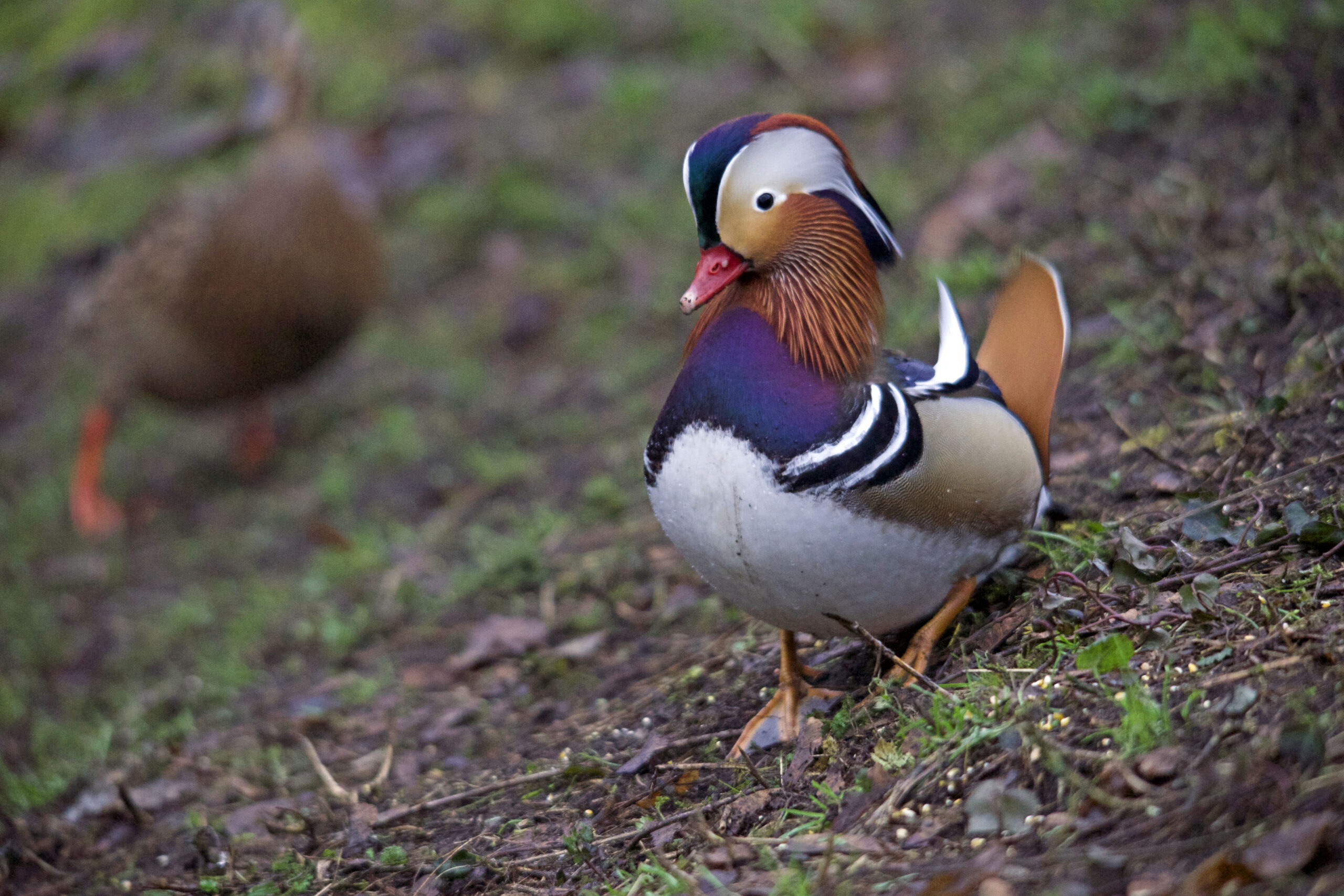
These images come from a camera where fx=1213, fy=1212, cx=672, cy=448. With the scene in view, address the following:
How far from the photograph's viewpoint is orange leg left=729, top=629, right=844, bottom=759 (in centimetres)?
226

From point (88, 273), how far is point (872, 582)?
4663mm

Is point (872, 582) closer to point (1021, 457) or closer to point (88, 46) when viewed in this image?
point (1021, 457)

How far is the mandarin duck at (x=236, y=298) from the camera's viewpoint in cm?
484

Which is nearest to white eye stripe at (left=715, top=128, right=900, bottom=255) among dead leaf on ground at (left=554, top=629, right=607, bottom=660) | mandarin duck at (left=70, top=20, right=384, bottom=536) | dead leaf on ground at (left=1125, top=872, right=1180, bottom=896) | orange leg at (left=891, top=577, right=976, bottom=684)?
orange leg at (left=891, top=577, right=976, bottom=684)

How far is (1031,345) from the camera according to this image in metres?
2.58

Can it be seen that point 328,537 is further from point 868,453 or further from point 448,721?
point 868,453

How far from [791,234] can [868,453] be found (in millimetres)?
433

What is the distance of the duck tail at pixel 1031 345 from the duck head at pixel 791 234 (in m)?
0.44

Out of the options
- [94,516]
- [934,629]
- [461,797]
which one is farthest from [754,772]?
[94,516]

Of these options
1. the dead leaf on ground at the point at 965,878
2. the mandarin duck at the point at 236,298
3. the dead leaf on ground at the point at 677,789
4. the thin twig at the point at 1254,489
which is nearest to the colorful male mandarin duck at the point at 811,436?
the dead leaf on ground at the point at 677,789

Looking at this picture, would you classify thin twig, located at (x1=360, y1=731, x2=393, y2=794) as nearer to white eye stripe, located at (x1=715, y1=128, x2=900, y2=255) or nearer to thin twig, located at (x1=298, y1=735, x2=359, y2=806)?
thin twig, located at (x1=298, y1=735, x2=359, y2=806)

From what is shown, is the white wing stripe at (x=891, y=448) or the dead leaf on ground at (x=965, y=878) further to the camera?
the white wing stripe at (x=891, y=448)

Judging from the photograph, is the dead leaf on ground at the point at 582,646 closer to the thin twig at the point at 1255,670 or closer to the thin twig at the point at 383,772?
the thin twig at the point at 383,772

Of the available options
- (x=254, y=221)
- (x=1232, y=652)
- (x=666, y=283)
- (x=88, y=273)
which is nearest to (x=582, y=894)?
(x=1232, y=652)
